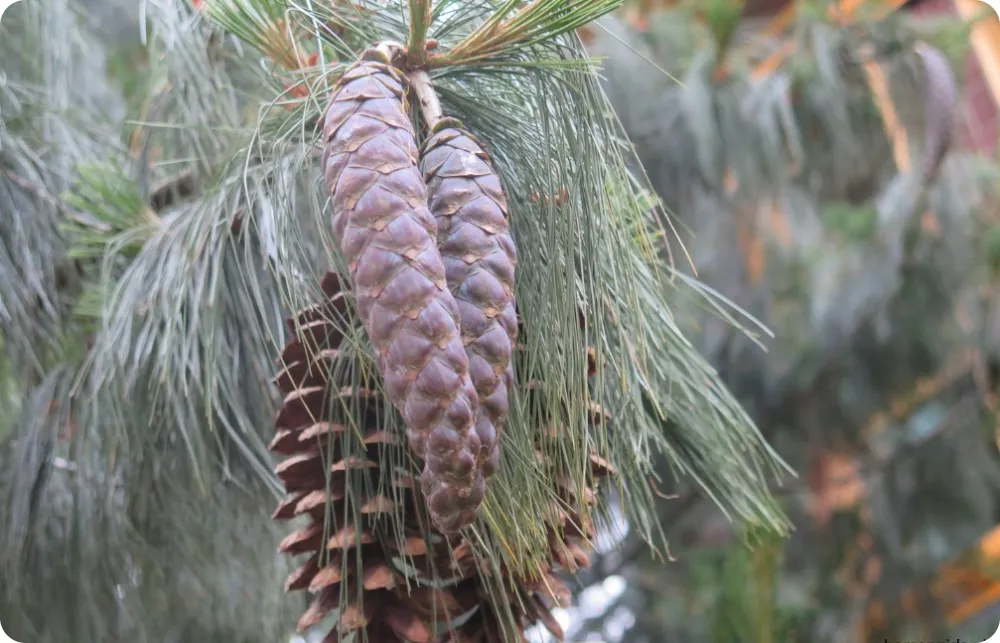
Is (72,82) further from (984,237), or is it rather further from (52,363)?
(984,237)

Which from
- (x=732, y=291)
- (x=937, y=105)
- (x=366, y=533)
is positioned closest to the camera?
(x=366, y=533)

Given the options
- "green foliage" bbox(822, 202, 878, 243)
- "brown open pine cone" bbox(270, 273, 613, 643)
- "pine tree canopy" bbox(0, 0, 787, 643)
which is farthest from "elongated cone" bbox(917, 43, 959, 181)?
"brown open pine cone" bbox(270, 273, 613, 643)

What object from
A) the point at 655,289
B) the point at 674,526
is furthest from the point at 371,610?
the point at 674,526

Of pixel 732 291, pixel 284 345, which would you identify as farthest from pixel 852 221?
pixel 284 345

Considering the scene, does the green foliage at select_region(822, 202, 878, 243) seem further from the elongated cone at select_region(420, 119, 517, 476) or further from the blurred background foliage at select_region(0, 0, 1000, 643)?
the elongated cone at select_region(420, 119, 517, 476)

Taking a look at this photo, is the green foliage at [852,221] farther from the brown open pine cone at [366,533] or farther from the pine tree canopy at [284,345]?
the brown open pine cone at [366,533]

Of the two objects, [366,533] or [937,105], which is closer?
[366,533]

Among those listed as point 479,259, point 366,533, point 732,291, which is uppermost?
point 479,259

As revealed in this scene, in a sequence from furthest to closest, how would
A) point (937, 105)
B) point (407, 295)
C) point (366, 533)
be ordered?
point (937, 105) → point (366, 533) → point (407, 295)

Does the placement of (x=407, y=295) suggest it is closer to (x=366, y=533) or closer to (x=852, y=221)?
(x=366, y=533)
